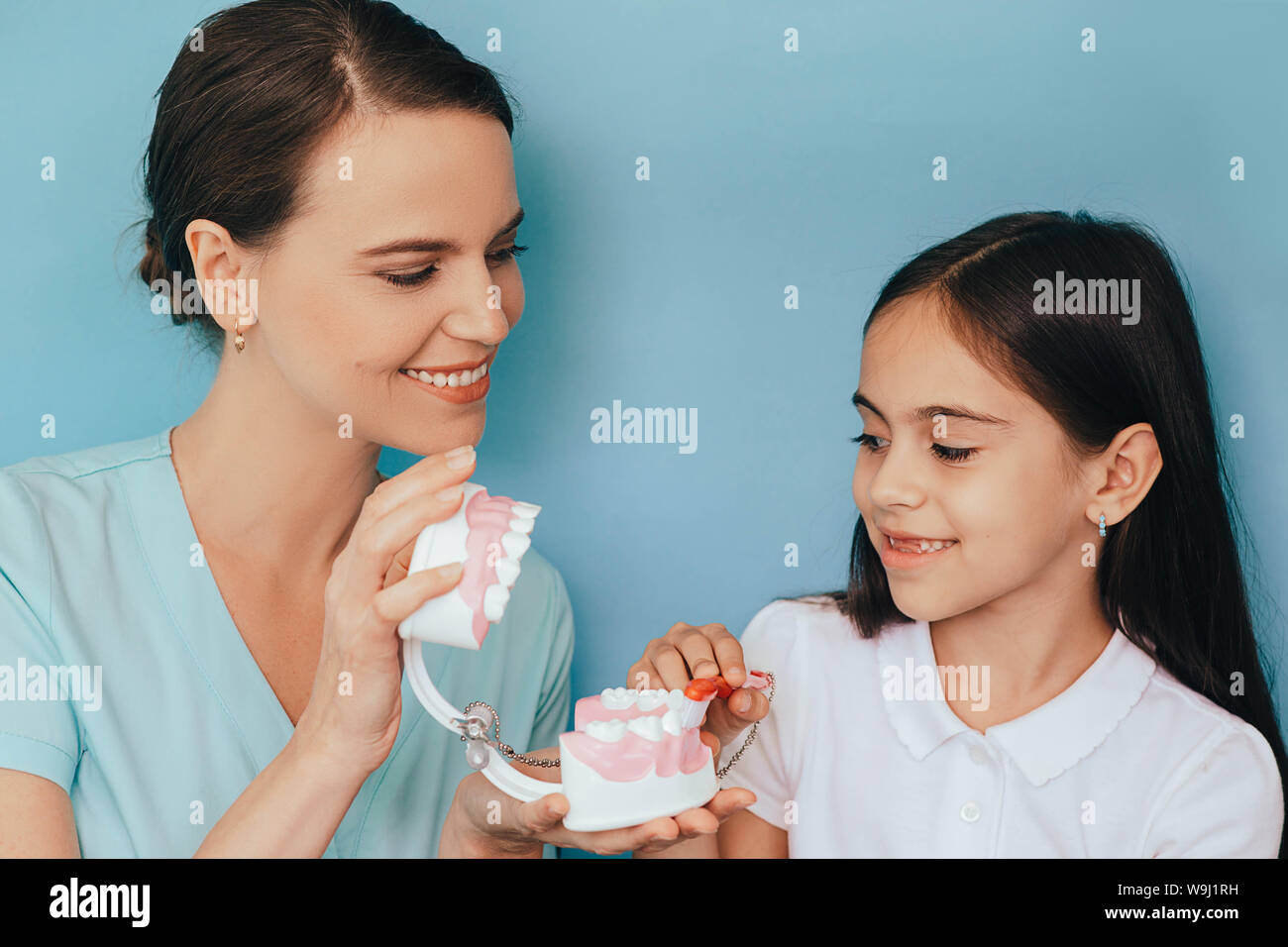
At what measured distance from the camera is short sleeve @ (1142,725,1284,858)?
1427 mm

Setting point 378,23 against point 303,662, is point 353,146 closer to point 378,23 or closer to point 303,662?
point 378,23

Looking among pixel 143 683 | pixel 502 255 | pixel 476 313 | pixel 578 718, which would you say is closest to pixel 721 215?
pixel 502 255

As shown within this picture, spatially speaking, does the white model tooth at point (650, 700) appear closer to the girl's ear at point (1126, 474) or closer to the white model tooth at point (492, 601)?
the white model tooth at point (492, 601)

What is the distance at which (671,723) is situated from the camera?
1178mm

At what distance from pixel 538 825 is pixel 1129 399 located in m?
0.86

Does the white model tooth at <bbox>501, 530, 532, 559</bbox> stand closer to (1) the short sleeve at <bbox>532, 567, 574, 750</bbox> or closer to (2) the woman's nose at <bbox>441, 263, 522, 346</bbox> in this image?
(2) the woman's nose at <bbox>441, 263, 522, 346</bbox>

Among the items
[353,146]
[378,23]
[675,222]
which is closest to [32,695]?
[353,146]

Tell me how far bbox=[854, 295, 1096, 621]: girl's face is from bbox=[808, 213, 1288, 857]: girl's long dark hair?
0.11 feet

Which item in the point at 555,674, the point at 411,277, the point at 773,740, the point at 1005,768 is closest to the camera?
the point at 411,277

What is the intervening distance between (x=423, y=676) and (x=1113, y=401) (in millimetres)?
865

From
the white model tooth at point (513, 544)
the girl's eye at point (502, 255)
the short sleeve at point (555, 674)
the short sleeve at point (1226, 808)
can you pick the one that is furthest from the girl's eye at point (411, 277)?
the short sleeve at point (1226, 808)

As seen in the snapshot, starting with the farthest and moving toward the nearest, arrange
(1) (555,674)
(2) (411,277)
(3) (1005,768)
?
(1) (555,674) < (3) (1005,768) < (2) (411,277)

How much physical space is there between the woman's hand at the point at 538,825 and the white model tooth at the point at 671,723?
0.26 feet

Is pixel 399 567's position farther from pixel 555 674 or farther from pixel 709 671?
pixel 555 674
